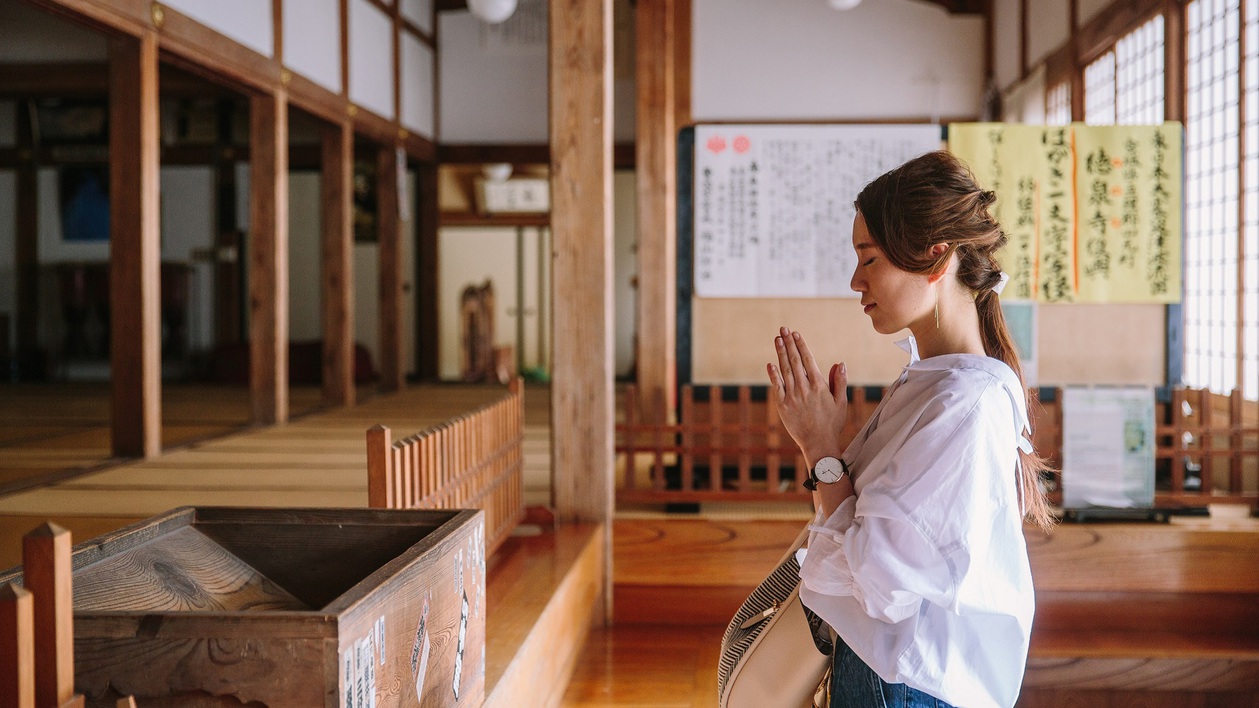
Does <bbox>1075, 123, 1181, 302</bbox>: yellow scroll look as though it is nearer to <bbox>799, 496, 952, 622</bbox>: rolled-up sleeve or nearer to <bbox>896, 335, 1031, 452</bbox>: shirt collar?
<bbox>896, 335, 1031, 452</bbox>: shirt collar

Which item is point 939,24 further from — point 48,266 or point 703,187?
point 48,266

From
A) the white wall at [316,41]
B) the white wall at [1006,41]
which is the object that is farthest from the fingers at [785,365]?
the white wall at [1006,41]

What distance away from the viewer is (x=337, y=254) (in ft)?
23.6

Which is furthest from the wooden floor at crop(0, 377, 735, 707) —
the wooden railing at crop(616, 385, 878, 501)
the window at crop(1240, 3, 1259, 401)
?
the window at crop(1240, 3, 1259, 401)

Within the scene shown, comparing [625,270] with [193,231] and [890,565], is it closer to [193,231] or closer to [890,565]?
[193,231]

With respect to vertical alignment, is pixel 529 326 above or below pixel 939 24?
below

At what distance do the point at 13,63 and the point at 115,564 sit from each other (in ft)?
23.0

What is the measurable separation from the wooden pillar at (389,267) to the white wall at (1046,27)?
488 cm

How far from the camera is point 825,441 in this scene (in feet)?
4.44

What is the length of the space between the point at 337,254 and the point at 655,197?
2.94m

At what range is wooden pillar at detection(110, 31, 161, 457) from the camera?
190 inches

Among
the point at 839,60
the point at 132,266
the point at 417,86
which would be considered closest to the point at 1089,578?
the point at 132,266

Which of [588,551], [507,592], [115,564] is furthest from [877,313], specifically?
[588,551]

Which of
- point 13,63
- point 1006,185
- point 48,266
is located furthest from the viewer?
point 48,266
